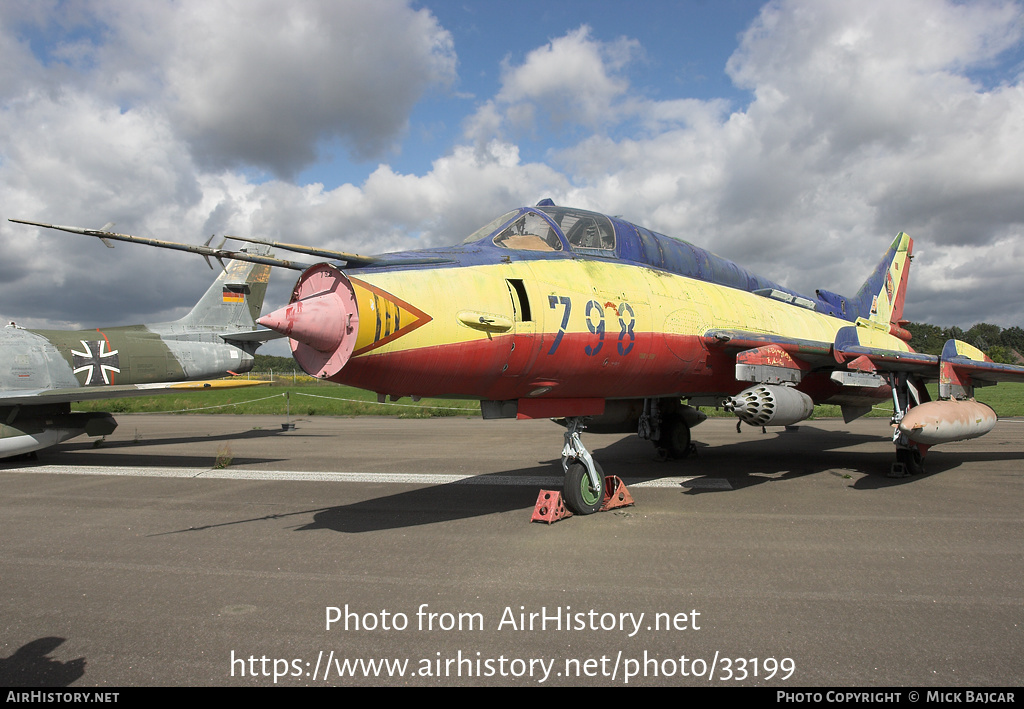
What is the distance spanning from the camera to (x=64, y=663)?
10.4 ft

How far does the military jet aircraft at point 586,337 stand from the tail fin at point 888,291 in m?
2.62

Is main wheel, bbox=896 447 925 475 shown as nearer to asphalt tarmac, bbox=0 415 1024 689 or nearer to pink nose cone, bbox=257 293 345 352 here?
asphalt tarmac, bbox=0 415 1024 689

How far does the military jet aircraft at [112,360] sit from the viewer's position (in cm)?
1088

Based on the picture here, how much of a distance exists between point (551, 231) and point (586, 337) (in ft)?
4.58

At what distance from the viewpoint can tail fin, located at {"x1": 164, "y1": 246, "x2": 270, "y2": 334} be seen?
17.2m

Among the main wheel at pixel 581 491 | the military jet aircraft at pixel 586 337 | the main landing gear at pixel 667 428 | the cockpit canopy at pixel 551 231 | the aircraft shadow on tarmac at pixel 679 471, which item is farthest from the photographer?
the main landing gear at pixel 667 428

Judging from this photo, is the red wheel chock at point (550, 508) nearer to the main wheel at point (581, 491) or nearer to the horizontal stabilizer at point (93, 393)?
the main wheel at point (581, 491)

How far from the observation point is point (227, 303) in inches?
689

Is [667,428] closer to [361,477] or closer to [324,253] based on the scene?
[361,477]

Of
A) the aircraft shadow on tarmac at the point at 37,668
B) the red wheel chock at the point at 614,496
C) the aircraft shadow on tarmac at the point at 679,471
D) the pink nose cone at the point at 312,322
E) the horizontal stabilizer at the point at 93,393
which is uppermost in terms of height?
the pink nose cone at the point at 312,322

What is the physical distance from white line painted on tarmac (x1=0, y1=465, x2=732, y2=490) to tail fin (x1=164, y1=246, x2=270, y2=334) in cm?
678

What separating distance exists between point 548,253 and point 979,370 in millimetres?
8772

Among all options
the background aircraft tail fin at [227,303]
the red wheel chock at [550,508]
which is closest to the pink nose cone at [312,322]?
the red wheel chock at [550,508]

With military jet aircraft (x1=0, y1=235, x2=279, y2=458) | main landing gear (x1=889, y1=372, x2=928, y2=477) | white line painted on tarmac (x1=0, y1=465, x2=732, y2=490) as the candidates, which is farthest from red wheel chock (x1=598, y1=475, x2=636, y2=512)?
military jet aircraft (x1=0, y1=235, x2=279, y2=458)
